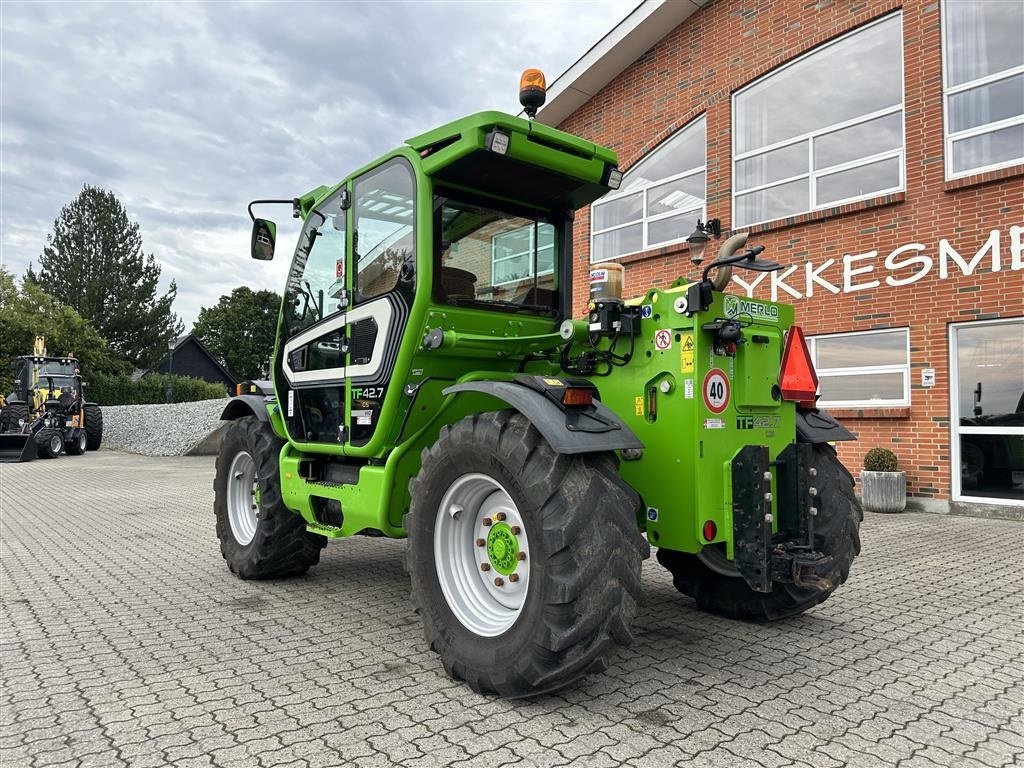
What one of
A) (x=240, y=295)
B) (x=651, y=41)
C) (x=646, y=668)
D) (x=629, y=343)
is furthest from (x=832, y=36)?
(x=240, y=295)

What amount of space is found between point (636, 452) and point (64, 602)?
4.01 metres

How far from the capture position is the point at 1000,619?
4473mm

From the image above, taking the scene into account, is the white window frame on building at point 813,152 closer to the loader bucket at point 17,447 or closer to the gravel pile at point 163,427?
the gravel pile at point 163,427

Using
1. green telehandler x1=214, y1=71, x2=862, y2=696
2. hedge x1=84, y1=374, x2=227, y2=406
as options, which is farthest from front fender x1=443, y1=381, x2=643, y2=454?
hedge x1=84, y1=374, x2=227, y2=406

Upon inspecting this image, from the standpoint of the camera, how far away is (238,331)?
192 ft

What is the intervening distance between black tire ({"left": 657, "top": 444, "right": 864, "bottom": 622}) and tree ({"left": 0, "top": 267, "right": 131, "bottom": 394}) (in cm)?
3432

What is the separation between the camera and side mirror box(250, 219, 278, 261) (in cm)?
520

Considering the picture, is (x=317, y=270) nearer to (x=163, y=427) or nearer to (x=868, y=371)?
(x=868, y=371)

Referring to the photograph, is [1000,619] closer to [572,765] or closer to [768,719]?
[768,719]

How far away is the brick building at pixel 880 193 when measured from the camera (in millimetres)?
8684

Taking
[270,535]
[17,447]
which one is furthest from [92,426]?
[270,535]

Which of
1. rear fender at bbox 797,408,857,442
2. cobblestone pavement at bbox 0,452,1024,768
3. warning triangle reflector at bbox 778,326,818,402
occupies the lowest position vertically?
cobblestone pavement at bbox 0,452,1024,768

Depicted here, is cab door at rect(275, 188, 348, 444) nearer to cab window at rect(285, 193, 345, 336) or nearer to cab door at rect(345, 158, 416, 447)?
cab window at rect(285, 193, 345, 336)

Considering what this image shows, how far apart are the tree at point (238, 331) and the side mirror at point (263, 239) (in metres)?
55.1
